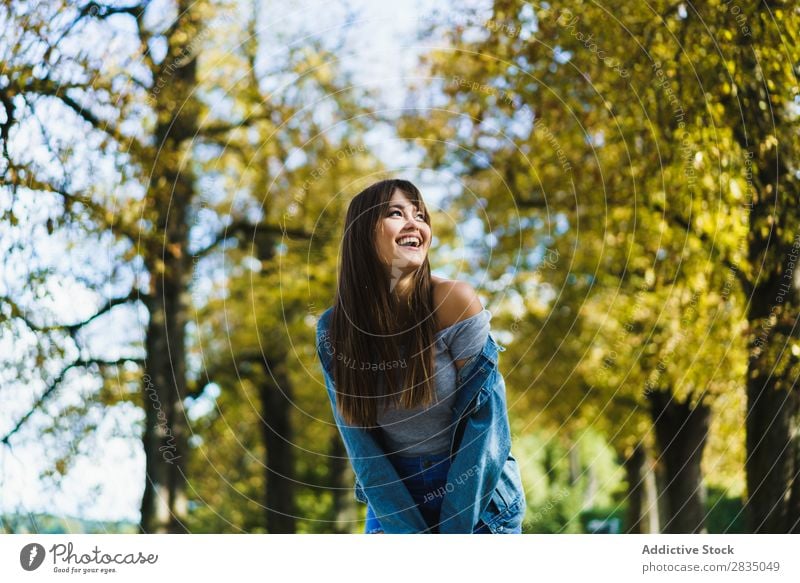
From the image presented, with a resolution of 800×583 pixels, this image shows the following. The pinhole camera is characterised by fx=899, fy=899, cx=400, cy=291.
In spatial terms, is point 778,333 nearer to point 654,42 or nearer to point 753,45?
point 753,45

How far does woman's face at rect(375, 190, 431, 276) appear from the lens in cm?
357

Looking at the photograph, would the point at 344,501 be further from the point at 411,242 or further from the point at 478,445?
the point at 478,445

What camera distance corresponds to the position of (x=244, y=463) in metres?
20.7

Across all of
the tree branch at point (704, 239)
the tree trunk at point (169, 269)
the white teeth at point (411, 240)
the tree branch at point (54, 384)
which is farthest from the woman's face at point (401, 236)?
the tree trunk at point (169, 269)

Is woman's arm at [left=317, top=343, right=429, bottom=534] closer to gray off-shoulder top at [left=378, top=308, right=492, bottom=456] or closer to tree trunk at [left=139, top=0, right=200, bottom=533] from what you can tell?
gray off-shoulder top at [left=378, top=308, right=492, bottom=456]

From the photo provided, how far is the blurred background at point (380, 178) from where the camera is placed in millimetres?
5957

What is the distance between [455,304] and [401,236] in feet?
1.53

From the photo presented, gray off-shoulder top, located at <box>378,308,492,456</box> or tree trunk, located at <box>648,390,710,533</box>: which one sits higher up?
gray off-shoulder top, located at <box>378,308,492,456</box>

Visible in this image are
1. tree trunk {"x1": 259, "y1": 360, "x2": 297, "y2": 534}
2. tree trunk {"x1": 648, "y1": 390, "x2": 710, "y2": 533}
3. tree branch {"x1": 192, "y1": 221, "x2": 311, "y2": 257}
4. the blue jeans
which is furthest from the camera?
tree trunk {"x1": 259, "y1": 360, "x2": 297, "y2": 534}
